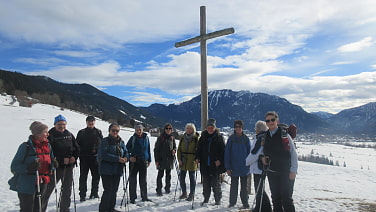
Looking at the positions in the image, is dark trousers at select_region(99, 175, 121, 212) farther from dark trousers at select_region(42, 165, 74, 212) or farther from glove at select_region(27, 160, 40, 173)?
glove at select_region(27, 160, 40, 173)

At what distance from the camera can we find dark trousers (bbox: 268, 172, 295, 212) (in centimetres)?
427

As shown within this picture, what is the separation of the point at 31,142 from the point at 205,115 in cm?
508

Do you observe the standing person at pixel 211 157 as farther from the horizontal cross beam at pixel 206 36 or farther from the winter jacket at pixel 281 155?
the horizontal cross beam at pixel 206 36

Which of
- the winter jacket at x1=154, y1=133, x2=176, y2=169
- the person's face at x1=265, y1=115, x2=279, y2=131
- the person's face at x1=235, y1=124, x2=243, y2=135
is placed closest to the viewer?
the person's face at x1=265, y1=115, x2=279, y2=131

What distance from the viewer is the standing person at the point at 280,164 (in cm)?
429

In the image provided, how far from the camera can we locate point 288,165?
4312 millimetres

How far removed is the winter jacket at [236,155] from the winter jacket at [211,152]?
0.23m

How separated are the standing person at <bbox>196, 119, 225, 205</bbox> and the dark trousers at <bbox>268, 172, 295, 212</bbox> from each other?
69.0 inches

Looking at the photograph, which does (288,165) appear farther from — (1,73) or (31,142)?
(1,73)

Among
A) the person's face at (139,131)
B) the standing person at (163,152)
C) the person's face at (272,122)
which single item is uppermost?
the person's face at (272,122)

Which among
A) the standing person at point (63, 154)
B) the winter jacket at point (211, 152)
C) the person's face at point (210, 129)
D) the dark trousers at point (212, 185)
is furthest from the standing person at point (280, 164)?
the standing person at point (63, 154)

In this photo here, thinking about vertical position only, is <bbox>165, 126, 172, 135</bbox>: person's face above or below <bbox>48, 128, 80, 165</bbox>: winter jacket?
above

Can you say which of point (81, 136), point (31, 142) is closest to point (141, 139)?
point (81, 136)

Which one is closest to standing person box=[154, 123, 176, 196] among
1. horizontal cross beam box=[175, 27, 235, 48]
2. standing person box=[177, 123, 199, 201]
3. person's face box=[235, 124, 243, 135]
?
standing person box=[177, 123, 199, 201]
